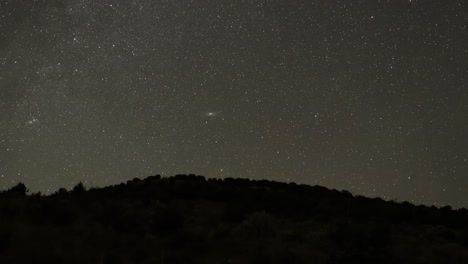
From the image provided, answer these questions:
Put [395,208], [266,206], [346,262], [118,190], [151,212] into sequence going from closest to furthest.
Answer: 1. [346,262]
2. [151,212]
3. [266,206]
4. [395,208]
5. [118,190]

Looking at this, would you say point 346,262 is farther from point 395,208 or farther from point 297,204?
point 395,208

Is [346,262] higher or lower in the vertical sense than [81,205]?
lower

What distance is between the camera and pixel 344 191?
99.1ft

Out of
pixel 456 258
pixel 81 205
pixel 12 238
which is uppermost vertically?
pixel 81 205

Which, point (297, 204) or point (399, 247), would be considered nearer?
point (399, 247)

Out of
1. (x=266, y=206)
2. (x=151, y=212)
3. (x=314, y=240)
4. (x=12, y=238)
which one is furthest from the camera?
(x=266, y=206)

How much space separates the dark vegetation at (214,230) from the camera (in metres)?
12.8

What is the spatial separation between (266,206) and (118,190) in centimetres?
769

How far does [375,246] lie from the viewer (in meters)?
15.1

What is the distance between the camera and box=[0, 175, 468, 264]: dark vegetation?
42.0 feet

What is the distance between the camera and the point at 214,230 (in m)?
16.9

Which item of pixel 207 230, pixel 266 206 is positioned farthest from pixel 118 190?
pixel 207 230

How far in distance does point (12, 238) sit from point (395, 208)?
54.0 feet

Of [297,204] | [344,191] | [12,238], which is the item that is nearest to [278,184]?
[344,191]
